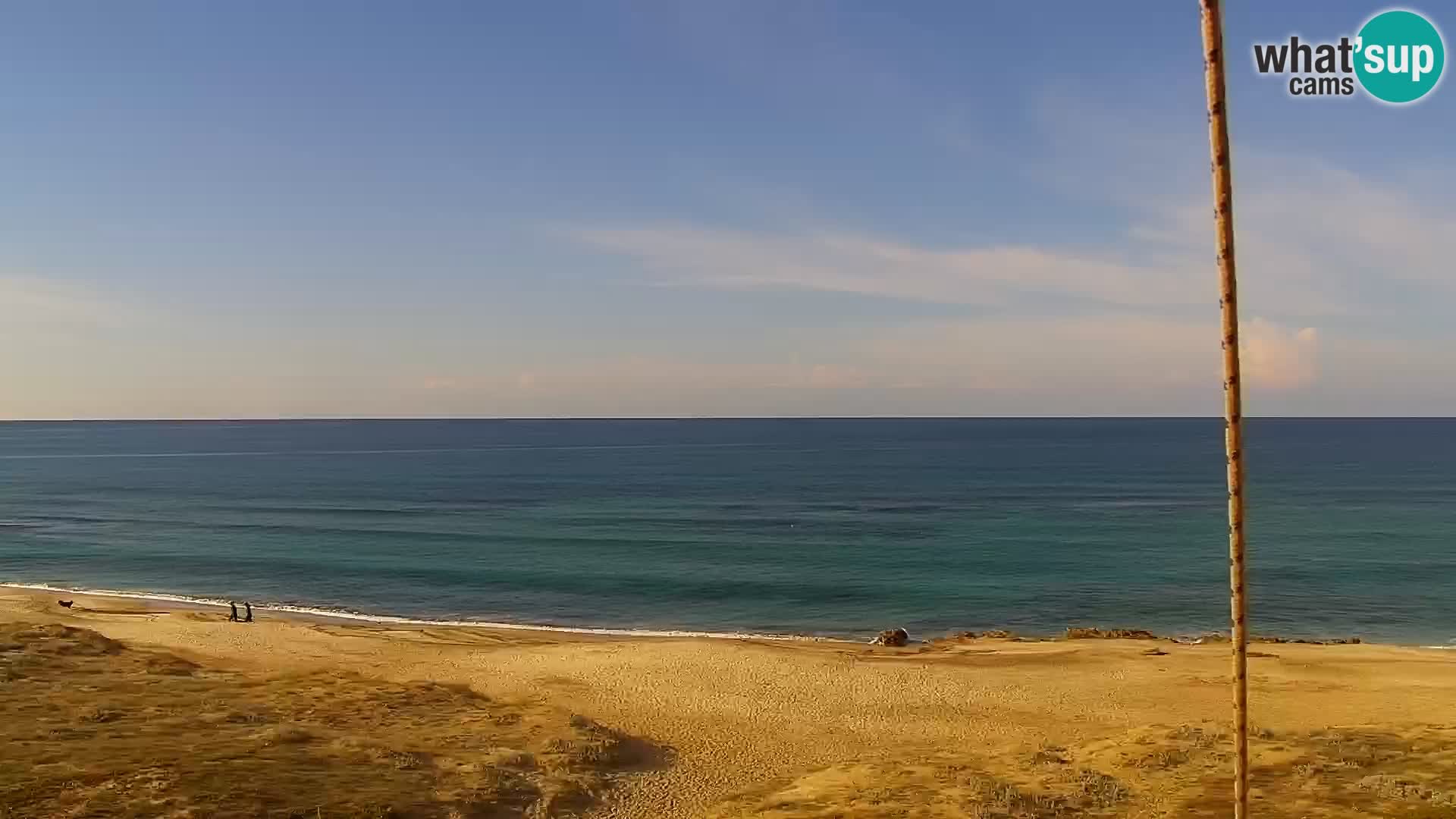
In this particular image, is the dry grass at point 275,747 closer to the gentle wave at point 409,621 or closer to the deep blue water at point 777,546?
the gentle wave at point 409,621

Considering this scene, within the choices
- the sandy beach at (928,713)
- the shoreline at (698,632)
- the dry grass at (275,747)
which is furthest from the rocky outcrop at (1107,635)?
the dry grass at (275,747)

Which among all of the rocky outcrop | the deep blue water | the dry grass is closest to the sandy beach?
the dry grass

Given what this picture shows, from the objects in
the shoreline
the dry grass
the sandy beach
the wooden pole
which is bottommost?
the shoreline

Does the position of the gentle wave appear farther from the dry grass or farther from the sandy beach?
the dry grass

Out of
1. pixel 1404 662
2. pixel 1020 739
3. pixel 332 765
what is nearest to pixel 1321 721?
pixel 1020 739

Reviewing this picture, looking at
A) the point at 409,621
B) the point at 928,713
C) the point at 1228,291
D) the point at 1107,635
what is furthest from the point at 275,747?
the point at 1107,635

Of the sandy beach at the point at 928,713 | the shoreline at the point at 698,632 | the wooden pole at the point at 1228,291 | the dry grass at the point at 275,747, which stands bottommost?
the shoreline at the point at 698,632

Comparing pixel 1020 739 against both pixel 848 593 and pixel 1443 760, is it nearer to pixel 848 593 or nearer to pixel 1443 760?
pixel 1443 760
